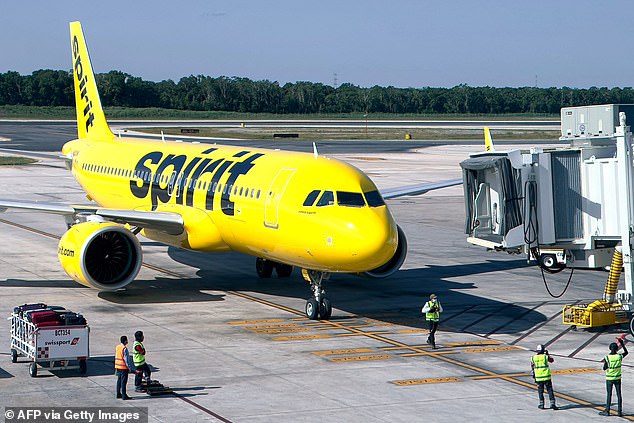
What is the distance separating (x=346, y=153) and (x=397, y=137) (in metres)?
39.4

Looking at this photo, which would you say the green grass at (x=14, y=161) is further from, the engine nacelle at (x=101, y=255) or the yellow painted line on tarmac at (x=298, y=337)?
the yellow painted line on tarmac at (x=298, y=337)

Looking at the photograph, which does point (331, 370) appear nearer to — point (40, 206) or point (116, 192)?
point (40, 206)

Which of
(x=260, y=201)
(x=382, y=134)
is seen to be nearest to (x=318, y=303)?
(x=260, y=201)

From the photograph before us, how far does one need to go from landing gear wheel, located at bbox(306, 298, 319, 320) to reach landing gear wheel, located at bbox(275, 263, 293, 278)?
739 cm

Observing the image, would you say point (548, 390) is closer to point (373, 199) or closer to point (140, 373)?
point (140, 373)

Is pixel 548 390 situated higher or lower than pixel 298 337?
higher

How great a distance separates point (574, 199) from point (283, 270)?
12713 mm

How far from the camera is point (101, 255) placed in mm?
33469

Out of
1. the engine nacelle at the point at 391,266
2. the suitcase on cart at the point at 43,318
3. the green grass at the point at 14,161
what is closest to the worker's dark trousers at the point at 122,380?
the suitcase on cart at the point at 43,318

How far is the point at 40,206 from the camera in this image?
121 ft

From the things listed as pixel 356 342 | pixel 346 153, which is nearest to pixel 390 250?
pixel 356 342

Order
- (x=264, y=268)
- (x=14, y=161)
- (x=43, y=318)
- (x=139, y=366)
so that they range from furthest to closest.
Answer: (x=14, y=161) → (x=264, y=268) → (x=43, y=318) → (x=139, y=366)

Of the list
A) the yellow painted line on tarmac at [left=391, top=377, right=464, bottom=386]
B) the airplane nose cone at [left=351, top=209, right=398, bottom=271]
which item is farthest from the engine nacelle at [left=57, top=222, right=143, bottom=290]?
the yellow painted line on tarmac at [left=391, top=377, right=464, bottom=386]
